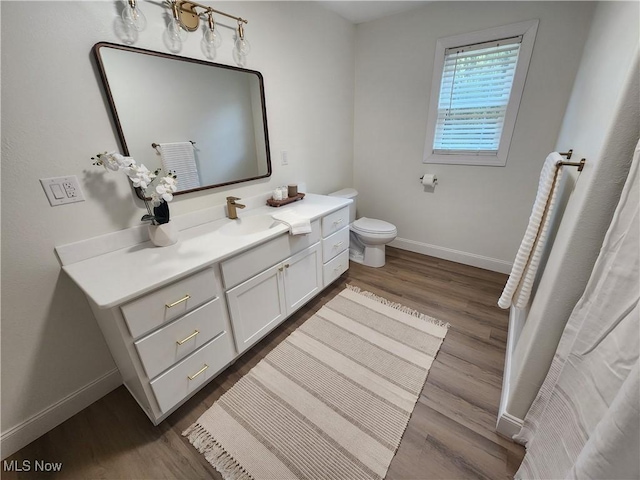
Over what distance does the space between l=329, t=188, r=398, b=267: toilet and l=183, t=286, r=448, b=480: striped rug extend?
0.81 m

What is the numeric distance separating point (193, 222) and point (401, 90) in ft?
7.48

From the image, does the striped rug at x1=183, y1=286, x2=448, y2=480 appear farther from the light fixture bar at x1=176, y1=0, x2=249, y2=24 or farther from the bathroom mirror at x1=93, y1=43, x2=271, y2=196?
the light fixture bar at x1=176, y1=0, x2=249, y2=24

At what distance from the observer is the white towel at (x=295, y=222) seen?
1617 millimetres

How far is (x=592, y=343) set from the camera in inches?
28.0

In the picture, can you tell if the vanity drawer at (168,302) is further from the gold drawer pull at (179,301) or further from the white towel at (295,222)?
the white towel at (295,222)

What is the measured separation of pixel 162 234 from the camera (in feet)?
4.44

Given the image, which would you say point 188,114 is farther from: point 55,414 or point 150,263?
point 55,414

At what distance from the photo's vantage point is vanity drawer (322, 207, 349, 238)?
197 cm

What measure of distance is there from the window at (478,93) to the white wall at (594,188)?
38.0 inches

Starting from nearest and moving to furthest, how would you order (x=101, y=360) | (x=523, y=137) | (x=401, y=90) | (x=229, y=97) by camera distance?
(x=101, y=360)
(x=229, y=97)
(x=523, y=137)
(x=401, y=90)

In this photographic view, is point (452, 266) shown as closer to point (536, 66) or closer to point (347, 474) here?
point (536, 66)

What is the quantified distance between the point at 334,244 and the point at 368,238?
56 centimetres

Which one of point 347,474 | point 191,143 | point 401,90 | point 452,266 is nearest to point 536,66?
point 401,90

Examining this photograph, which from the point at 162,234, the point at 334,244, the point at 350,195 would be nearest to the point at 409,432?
the point at 334,244
